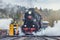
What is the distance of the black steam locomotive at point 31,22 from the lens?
1.53 metres

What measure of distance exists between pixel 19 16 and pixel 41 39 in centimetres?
34

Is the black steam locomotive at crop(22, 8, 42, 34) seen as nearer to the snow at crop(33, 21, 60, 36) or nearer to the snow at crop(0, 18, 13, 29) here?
the snow at crop(33, 21, 60, 36)

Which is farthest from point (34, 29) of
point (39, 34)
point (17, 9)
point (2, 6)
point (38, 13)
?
point (2, 6)

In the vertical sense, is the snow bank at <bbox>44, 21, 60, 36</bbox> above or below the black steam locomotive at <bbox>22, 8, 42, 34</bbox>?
below

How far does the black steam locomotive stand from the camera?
1532 millimetres

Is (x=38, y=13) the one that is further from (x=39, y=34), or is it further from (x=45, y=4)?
(x=39, y=34)

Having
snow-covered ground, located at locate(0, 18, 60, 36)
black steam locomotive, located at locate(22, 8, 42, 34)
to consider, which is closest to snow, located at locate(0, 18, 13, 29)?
snow-covered ground, located at locate(0, 18, 60, 36)

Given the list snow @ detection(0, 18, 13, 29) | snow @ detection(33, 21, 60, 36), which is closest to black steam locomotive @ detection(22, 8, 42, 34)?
snow @ detection(33, 21, 60, 36)

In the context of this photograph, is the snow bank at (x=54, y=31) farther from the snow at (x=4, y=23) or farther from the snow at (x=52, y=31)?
the snow at (x=4, y=23)

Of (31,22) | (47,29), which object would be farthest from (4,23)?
(47,29)

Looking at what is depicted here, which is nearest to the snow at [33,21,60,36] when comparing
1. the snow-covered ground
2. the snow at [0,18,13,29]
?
the snow-covered ground

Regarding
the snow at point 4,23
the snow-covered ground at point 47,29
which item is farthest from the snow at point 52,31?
the snow at point 4,23

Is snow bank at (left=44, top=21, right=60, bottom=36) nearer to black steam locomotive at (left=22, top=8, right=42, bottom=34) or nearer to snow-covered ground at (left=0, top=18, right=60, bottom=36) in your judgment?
snow-covered ground at (left=0, top=18, right=60, bottom=36)

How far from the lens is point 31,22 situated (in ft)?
5.07
